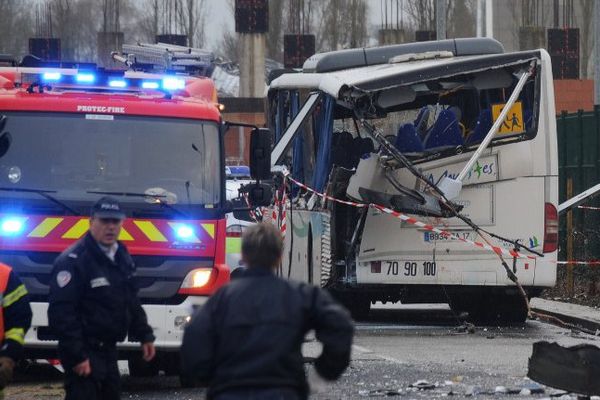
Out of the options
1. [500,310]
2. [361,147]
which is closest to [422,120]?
[361,147]

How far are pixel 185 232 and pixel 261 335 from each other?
20.9 ft

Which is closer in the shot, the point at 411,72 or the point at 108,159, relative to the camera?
the point at 108,159

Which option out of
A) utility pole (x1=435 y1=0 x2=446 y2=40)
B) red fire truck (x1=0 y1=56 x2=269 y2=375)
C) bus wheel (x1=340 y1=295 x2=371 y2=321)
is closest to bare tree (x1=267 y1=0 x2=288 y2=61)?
utility pole (x1=435 y1=0 x2=446 y2=40)

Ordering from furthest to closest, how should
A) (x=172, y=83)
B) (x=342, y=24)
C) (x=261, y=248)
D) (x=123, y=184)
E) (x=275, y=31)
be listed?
(x=275, y=31) → (x=342, y=24) → (x=172, y=83) → (x=123, y=184) → (x=261, y=248)

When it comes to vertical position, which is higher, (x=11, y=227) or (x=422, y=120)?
(x=422, y=120)

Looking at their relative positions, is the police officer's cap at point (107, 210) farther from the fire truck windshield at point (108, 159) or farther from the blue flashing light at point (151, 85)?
the blue flashing light at point (151, 85)

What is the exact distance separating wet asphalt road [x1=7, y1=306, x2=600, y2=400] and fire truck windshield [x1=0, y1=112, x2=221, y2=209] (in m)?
1.63

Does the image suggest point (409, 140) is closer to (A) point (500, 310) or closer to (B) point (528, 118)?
(B) point (528, 118)

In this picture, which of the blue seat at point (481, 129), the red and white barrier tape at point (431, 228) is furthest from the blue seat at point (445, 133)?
the red and white barrier tape at point (431, 228)

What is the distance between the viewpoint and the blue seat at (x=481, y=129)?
18391mm

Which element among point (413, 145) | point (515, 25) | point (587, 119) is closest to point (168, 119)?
point (413, 145)

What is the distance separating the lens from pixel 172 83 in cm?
1363

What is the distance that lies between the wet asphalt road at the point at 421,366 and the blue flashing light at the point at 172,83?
2.51 m

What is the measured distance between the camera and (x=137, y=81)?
1351 cm
